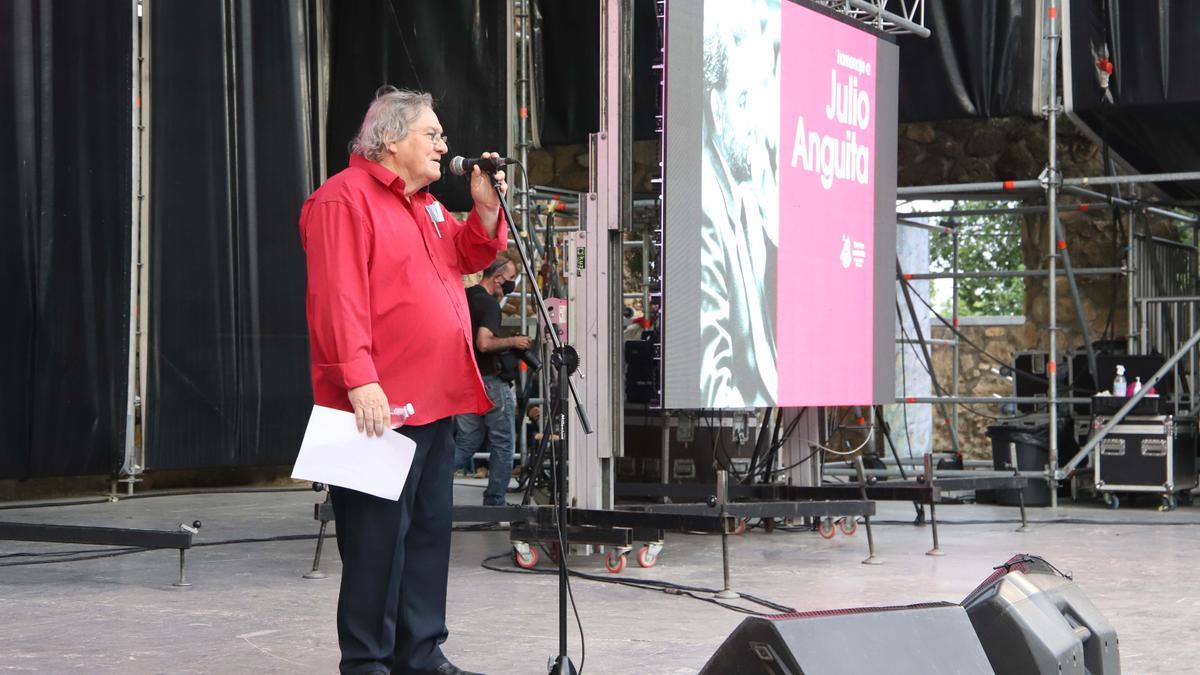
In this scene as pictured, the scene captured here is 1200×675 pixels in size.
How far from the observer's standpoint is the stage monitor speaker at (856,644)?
7.93 ft

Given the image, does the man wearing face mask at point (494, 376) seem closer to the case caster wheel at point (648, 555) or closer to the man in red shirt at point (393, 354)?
the case caster wheel at point (648, 555)

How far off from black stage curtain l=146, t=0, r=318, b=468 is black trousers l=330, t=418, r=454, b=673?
700 cm

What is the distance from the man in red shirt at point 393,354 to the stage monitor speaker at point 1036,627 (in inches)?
55.5

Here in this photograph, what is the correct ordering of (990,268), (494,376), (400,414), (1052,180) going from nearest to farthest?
(400,414)
(494,376)
(1052,180)
(990,268)

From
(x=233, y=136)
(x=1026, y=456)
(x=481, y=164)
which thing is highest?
(x=233, y=136)

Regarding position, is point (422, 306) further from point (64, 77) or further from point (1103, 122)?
point (1103, 122)

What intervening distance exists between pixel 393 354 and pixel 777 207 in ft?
12.0

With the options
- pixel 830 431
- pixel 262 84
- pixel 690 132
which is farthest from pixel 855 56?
pixel 262 84

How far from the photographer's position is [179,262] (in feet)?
34.1

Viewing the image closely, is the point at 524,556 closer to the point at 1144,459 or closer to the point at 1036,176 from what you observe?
the point at 1144,459

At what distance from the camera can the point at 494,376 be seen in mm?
8242

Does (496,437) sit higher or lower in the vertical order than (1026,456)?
higher

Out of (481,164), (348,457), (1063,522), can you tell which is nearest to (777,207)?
(1063,522)

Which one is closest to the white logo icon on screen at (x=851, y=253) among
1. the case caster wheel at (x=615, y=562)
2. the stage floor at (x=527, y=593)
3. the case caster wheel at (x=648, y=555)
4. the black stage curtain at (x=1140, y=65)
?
the stage floor at (x=527, y=593)
